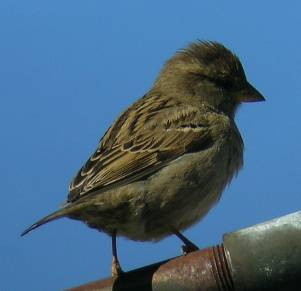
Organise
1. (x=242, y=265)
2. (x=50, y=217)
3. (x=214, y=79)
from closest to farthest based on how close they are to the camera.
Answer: (x=242, y=265), (x=50, y=217), (x=214, y=79)

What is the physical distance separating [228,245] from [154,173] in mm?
1920

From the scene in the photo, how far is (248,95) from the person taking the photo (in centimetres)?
539

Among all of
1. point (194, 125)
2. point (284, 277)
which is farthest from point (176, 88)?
point (284, 277)

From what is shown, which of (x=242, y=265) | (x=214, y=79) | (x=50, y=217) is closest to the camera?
(x=242, y=265)

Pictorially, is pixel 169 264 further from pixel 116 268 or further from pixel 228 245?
pixel 116 268

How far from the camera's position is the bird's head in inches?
209

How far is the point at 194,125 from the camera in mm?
4672

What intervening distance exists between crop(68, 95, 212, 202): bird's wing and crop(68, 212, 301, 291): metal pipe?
1.48 metres

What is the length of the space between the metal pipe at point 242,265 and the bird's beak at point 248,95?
9.60 ft

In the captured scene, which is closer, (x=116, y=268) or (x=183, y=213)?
(x=116, y=268)

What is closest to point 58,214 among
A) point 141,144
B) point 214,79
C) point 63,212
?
point 63,212

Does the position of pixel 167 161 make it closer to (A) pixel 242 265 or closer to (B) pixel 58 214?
(B) pixel 58 214

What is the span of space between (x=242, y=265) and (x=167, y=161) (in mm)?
2148

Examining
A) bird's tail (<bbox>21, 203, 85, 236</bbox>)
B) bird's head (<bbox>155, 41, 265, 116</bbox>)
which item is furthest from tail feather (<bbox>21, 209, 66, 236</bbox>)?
bird's head (<bbox>155, 41, 265, 116</bbox>)
